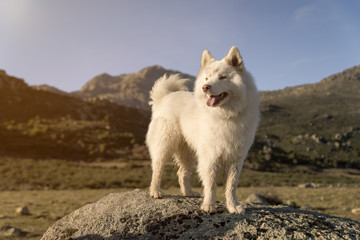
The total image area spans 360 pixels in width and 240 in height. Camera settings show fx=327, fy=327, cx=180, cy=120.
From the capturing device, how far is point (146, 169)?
41219 millimetres

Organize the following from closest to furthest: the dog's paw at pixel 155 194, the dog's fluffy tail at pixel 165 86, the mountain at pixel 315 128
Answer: the dog's paw at pixel 155 194 → the dog's fluffy tail at pixel 165 86 → the mountain at pixel 315 128

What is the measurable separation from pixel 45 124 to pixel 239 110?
2026 inches

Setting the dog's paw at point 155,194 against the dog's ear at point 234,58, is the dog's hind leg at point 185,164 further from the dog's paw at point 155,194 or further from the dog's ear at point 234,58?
the dog's ear at point 234,58

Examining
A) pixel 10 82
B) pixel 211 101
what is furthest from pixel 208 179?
pixel 10 82

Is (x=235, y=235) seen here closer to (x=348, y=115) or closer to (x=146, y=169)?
(x=146, y=169)

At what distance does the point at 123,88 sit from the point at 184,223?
481 feet

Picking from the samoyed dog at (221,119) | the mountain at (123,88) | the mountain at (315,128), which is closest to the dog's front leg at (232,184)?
the samoyed dog at (221,119)

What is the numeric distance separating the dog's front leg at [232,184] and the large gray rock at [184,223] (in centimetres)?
13

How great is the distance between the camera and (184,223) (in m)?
5.52

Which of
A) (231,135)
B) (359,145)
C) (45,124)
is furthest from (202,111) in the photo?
(359,145)

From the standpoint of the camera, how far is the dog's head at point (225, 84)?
5.16m

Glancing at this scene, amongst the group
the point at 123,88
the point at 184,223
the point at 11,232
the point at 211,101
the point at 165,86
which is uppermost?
the point at 123,88

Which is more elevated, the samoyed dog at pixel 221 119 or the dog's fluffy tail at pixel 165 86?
the dog's fluffy tail at pixel 165 86

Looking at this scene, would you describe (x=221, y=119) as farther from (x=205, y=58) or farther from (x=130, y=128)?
(x=130, y=128)
